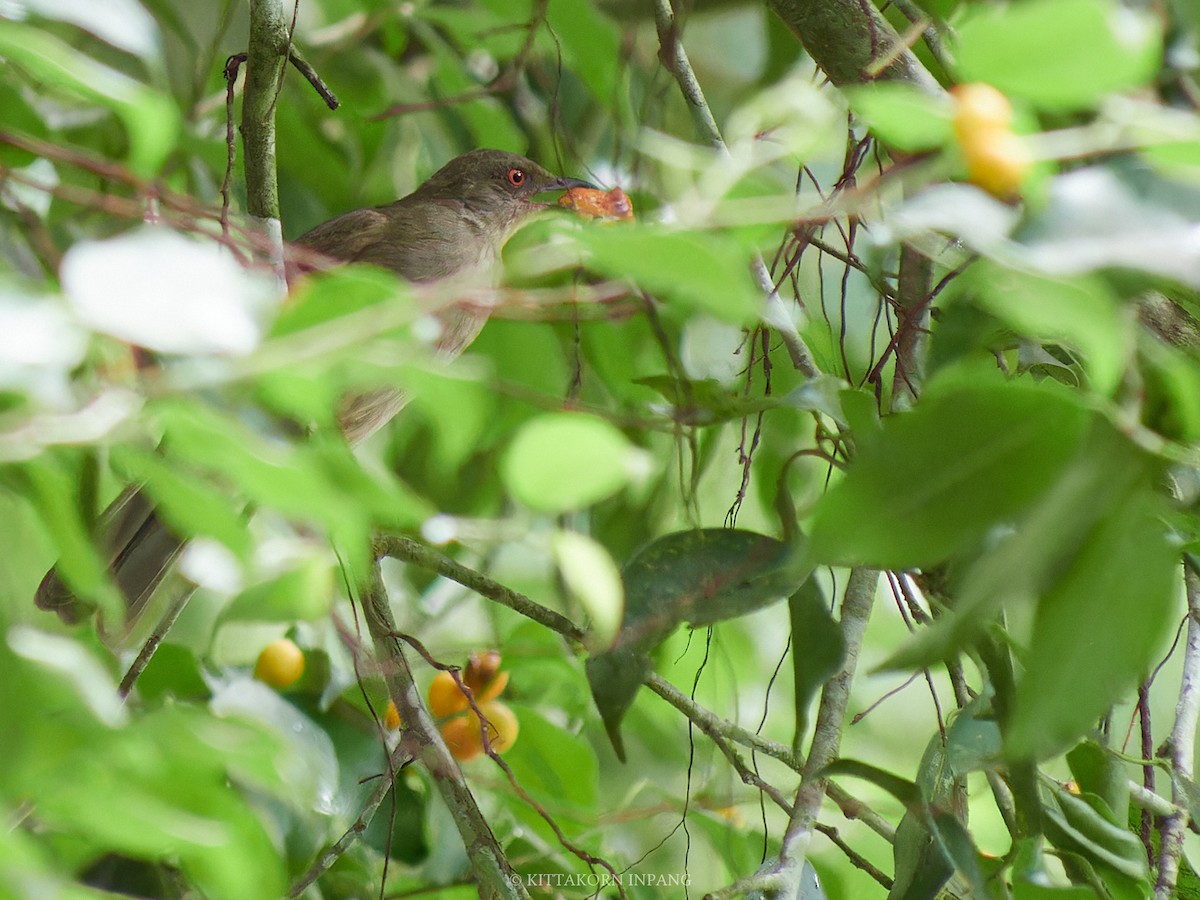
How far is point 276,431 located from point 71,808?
1.23ft

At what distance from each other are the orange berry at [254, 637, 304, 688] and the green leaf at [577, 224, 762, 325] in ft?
5.76

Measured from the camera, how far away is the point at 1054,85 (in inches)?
34.4

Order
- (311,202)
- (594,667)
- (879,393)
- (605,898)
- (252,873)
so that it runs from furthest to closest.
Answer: (311,202) → (605,898) → (879,393) → (594,667) → (252,873)

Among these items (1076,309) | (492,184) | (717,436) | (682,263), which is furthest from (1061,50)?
(492,184)

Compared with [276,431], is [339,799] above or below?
below

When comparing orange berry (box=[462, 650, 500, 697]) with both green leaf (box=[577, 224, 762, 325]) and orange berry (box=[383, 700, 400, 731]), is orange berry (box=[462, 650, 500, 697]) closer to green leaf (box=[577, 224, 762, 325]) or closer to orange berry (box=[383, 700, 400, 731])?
orange berry (box=[383, 700, 400, 731])

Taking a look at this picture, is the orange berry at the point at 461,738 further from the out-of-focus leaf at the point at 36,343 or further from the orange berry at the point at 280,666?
the out-of-focus leaf at the point at 36,343

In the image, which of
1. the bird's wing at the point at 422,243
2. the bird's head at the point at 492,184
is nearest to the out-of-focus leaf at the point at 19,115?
the bird's wing at the point at 422,243

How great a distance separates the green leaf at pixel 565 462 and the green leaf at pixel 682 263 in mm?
118

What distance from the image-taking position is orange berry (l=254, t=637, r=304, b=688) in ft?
7.88

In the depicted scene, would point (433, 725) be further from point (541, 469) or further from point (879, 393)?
point (541, 469)

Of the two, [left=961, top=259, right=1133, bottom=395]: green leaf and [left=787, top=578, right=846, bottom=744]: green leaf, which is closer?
[left=961, top=259, right=1133, bottom=395]: green leaf

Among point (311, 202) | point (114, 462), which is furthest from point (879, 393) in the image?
point (311, 202)

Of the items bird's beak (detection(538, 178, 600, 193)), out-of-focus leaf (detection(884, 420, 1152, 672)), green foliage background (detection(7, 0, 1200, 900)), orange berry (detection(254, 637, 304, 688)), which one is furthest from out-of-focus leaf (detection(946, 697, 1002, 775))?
bird's beak (detection(538, 178, 600, 193))
